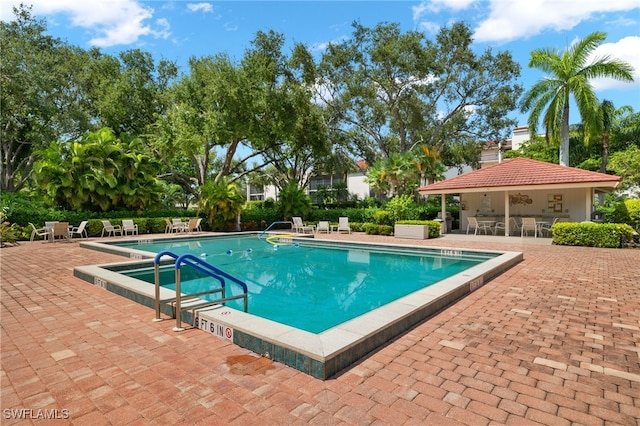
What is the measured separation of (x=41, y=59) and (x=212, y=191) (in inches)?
522

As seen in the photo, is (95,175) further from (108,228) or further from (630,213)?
(630,213)

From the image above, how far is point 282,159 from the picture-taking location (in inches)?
1233

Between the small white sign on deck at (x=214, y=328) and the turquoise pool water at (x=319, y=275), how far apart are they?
5.23ft

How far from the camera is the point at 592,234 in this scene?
13.0 meters

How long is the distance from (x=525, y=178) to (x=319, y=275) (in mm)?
12339

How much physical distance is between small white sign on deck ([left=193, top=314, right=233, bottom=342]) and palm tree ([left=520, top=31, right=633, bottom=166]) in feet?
69.7

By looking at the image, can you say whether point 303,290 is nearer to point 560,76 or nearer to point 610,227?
point 610,227

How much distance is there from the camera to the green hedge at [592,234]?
12.6 m

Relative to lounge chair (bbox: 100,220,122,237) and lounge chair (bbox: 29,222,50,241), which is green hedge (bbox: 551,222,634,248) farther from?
lounge chair (bbox: 29,222,50,241)

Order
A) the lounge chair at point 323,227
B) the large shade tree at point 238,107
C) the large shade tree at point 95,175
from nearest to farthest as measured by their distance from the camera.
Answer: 1. the large shade tree at point 95,175
2. the lounge chair at point 323,227
3. the large shade tree at point 238,107

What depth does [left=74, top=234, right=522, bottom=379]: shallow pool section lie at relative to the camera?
3.55 meters

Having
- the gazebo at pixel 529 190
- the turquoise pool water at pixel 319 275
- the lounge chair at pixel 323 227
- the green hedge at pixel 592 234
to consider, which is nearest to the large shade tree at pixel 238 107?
the lounge chair at pixel 323 227

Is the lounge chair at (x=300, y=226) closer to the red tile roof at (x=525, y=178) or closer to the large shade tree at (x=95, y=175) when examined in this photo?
the red tile roof at (x=525, y=178)

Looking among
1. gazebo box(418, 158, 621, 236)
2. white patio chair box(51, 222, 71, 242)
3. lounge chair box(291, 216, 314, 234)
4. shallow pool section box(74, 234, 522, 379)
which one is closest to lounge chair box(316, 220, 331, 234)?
lounge chair box(291, 216, 314, 234)
